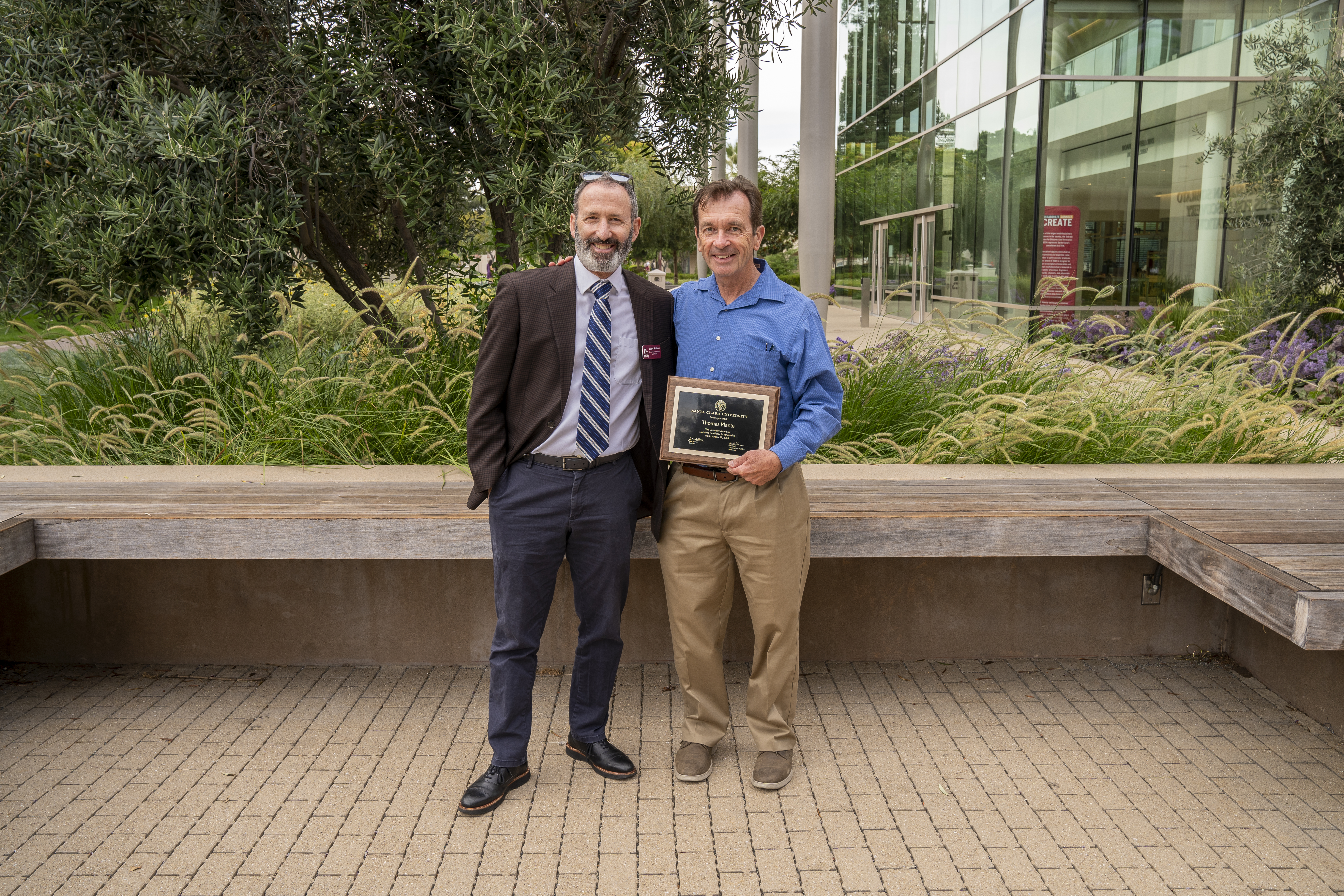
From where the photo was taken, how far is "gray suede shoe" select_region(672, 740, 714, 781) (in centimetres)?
340

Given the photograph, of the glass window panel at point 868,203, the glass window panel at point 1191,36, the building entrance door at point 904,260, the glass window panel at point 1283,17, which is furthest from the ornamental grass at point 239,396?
the glass window panel at point 868,203

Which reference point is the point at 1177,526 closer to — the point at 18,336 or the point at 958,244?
the point at 18,336

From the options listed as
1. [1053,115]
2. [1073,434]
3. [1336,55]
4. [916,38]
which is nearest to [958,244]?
[1053,115]

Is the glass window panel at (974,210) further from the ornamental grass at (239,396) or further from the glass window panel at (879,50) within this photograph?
the ornamental grass at (239,396)

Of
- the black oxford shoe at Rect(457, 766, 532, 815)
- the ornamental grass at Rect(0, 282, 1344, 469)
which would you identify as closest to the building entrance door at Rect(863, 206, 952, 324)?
the ornamental grass at Rect(0, 282, 1344, 469)

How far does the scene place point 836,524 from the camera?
3.78m

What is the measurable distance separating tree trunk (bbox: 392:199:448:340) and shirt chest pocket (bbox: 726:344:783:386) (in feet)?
9.65

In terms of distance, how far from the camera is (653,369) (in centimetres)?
323

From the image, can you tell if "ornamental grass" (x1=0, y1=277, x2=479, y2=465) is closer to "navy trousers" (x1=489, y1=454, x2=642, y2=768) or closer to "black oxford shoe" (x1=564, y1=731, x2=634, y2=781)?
"navy trousers" (x1=489, y1=454, x2=642, y2=768)

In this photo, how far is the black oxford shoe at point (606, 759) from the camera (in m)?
3.42

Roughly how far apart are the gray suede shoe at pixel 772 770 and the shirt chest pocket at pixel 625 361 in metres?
1.37

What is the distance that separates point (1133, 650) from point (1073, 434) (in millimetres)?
1133

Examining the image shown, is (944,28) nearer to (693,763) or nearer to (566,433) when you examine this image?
(566,433)

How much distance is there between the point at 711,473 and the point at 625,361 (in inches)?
18.4
